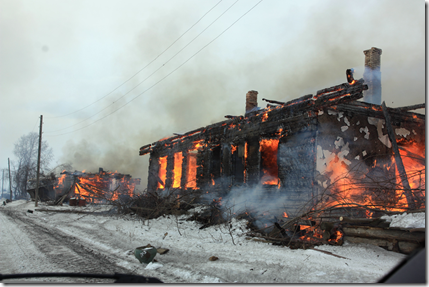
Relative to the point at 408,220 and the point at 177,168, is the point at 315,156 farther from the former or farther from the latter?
the point at 177,168

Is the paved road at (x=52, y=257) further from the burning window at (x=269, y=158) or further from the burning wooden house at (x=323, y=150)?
the burning window at (x=269, y=158)

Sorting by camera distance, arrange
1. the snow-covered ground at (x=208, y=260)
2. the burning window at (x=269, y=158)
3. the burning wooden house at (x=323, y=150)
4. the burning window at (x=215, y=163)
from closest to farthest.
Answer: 1. the snow-covered ground at (x=208, y=260)
2. the burning wooden house at (x=323, y=150)
3. the burning window at (x=269, y=158)
4. the burning window at (x=215, y=163)

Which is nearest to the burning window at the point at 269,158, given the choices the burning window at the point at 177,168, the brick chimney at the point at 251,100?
the brick chimney at the point at 251,100

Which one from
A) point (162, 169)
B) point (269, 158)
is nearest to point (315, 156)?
point (269, 158)

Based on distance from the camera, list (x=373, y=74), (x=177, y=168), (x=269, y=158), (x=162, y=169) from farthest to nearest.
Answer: (x=162, y=169) < (x=177, y=168) < (x=373, y=74) < (x=269, y=158)

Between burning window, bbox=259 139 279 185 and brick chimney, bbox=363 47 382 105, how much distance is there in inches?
434

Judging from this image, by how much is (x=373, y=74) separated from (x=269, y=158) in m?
12.2

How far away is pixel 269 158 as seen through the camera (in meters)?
14.3

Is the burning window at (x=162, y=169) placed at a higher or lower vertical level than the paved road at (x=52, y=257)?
higher

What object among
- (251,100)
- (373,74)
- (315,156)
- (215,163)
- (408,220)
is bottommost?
(408,220)

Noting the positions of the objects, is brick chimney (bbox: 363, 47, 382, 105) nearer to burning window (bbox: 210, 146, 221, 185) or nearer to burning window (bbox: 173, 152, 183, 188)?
burning window (bbox: 210, 146, 221, 185)

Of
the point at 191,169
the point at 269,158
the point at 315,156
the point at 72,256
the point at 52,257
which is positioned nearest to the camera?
the point at 52,257

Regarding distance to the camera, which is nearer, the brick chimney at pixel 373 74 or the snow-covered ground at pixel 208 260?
the snow-covered ground at pixel 208 260

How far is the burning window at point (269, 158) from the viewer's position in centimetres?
1405
